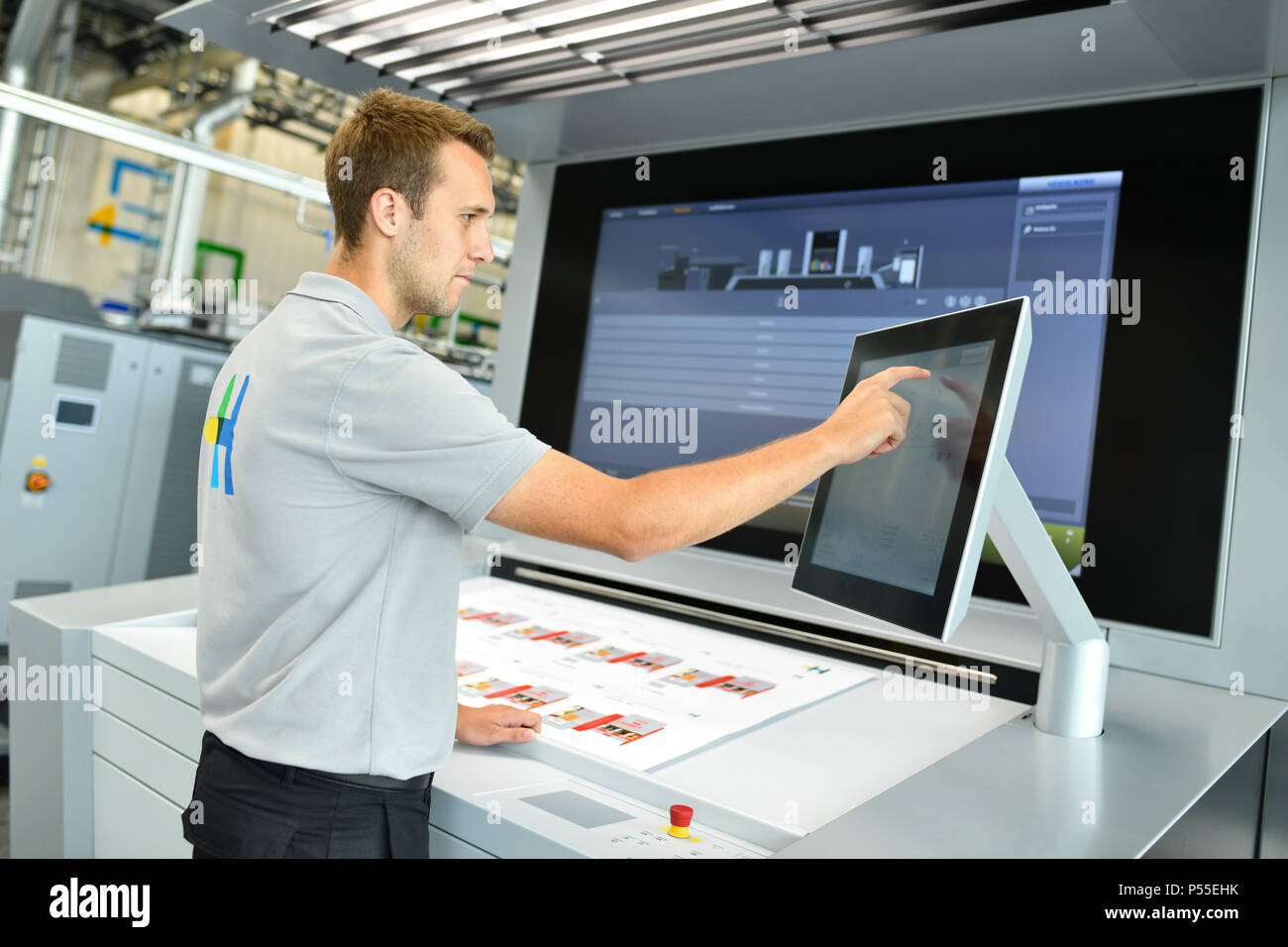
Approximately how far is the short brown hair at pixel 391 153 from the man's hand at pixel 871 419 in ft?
1.71

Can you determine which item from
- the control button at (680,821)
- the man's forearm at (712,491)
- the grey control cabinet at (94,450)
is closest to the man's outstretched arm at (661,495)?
the man's forearm at (712,491)

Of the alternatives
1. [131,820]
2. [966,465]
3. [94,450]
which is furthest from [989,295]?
[94,450]

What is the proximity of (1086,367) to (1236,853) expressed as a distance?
2.28 ft

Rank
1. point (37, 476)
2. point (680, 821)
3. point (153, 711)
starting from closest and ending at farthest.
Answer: point (680, 821), point (153, 711), point (37, 476)

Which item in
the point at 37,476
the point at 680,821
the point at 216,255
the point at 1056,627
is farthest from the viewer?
the point at 216,255

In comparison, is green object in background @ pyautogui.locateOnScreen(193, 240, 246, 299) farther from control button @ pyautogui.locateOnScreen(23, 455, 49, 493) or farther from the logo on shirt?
the logo on shirt

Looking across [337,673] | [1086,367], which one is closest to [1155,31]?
[1086,367]

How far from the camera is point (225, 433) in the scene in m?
0.98

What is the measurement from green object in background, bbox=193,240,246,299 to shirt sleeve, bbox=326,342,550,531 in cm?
629

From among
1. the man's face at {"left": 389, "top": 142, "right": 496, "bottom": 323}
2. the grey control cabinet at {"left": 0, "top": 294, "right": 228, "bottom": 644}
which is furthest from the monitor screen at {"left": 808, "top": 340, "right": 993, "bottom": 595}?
the grey control cabinet at {"left": 0, "top": 294, "right": 228, "bottom": 644}

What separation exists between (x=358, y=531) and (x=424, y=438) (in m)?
0.13

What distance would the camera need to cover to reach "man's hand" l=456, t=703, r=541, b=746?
104 centimetres

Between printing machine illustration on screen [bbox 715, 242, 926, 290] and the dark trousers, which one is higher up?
printing machine illustration on screen [bbox 715, 242, 926, 290]

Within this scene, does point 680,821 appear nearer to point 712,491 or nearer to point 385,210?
point 712,491
